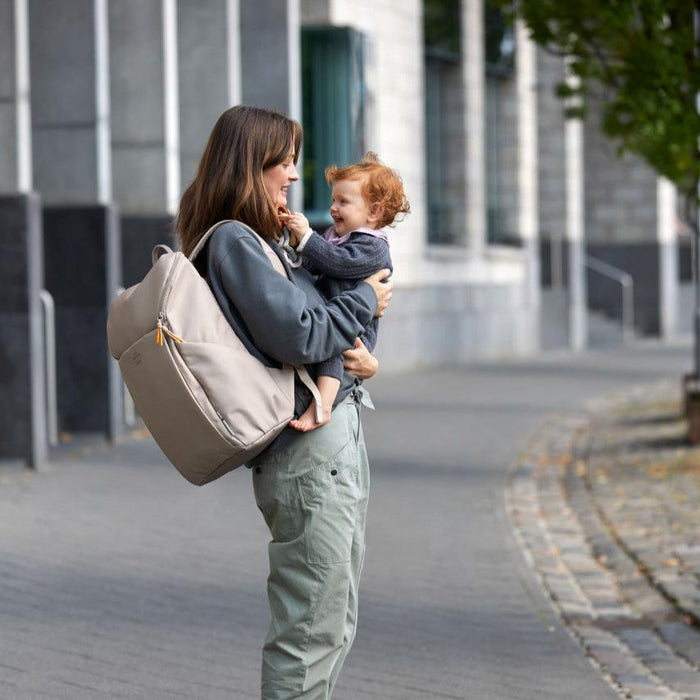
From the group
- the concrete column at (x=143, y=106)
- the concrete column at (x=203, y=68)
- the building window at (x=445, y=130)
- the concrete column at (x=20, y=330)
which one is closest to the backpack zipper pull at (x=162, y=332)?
the concrete column at (x=20, y=330)

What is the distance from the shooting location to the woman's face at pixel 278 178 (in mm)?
3930

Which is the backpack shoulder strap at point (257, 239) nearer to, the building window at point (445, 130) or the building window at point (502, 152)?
the building window at point (445, 130)

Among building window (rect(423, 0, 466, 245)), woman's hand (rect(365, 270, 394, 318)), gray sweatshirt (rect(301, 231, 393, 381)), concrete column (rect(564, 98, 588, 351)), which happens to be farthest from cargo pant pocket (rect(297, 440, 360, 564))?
concrete column (rect(564, 98, 588, 351))

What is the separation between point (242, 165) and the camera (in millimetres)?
3885

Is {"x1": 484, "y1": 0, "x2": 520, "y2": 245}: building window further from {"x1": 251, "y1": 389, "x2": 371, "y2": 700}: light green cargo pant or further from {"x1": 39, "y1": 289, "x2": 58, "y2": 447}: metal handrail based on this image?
{"x1": 251, "y1": 389, "x2": 371, "y2": 700}: light green cargo pant

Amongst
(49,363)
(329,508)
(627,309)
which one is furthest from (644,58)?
(627,309)

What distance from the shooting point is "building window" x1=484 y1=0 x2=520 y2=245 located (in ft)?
94.0

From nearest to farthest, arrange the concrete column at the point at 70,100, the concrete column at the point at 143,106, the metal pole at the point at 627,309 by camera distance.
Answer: the concrete column at the point at 70,100 → the concrete column at the point at 143,106 → the metal pole at the point at 627,309

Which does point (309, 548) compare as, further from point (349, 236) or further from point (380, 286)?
point (349, 236)

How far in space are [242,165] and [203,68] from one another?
12.9 m

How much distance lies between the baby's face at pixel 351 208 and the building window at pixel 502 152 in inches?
973

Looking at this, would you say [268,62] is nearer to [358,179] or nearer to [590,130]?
[358,179]

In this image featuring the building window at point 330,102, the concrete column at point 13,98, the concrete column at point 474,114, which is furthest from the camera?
the concrete column at point 474,114

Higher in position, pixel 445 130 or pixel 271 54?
pixel 271 54
